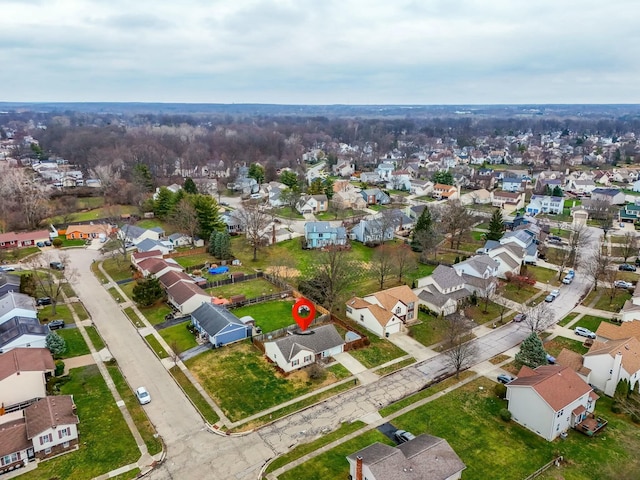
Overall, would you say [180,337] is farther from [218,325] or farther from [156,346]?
[218,325]

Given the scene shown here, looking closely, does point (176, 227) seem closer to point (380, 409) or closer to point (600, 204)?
point (380, 409)

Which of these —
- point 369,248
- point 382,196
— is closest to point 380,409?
point 369,248

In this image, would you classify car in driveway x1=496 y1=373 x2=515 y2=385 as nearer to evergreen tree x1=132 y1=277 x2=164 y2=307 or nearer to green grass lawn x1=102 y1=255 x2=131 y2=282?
evergreen tree x1=132 y1=277 x2=164 y2=307

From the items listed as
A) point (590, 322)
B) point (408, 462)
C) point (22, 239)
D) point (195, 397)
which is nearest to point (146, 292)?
point (195, 397)

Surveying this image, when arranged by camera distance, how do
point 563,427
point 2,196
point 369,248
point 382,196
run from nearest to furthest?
point 563,427, point 369,248, point 2,196, point 382,196

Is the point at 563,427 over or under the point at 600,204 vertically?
under

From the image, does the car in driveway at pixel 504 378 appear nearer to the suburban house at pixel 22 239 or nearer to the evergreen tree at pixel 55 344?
the evergreen tree at pixel 55 344

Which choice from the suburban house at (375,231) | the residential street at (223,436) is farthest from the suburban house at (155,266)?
the suburban house at (375,231)
